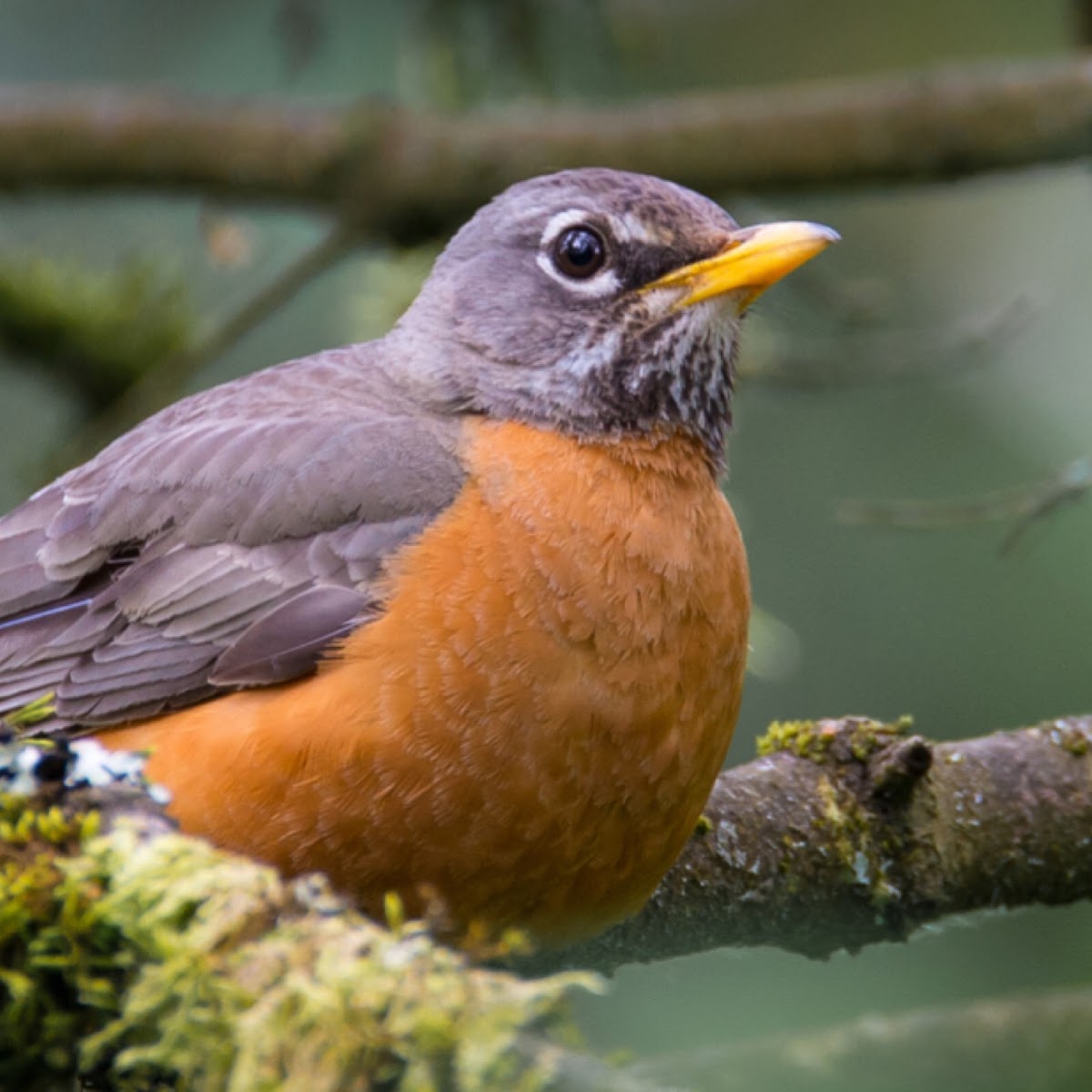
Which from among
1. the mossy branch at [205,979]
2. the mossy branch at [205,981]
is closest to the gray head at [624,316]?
the mossy branch at [205,979]

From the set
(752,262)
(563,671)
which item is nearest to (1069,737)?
(752,262)

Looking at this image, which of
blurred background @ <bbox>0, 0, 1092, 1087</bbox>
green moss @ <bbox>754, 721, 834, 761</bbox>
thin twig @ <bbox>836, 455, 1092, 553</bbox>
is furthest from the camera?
blurred background @ <bbox>0, 0, 1092, 1087</bbox>

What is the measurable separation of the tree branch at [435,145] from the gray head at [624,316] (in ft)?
6.49

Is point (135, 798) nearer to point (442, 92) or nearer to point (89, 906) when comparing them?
point (89, 906)

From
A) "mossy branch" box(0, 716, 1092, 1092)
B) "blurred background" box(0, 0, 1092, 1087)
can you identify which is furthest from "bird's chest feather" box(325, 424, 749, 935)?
"blurred background" box(0, 0, 1092, 1087)

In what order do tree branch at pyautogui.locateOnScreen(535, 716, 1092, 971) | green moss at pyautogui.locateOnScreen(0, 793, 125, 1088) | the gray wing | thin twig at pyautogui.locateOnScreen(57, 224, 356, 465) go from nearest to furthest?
green moss at pyautogui.locateOnScreen(0, 793, 125, 1088), the gray wing, tree branch at pyautogui.locateOnScreen(535, 716, 1092, 971), thin twig at pyautogui.locateOnScreen(57, 224, 356, 465)

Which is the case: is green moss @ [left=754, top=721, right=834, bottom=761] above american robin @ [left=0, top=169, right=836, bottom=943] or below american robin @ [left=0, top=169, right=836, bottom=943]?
below

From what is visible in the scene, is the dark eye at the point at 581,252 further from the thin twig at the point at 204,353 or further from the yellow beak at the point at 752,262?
the thin twig at the point at 204,353

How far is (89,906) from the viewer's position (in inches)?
99.3

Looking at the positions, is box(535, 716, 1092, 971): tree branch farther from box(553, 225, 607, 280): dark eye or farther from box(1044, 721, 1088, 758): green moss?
box(553, 225, 607, 280): dark eye

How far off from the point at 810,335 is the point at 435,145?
116 inches

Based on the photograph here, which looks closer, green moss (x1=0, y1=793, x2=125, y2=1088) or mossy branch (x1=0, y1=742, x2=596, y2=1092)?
mossy branch (x1=0, y1=742, x2=596, y2=1092)

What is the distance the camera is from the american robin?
11.3 feet

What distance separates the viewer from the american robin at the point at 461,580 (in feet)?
11.3
